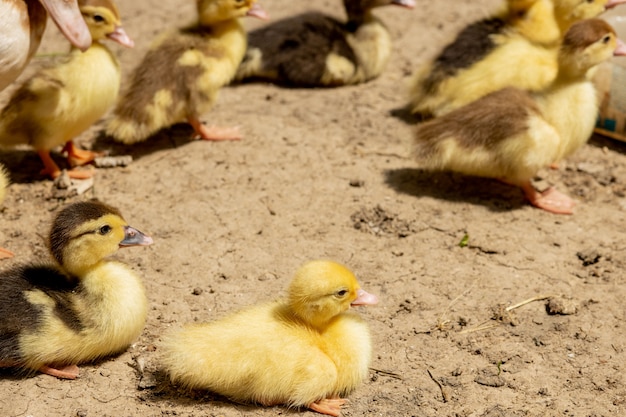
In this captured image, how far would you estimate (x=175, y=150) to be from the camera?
5.41m

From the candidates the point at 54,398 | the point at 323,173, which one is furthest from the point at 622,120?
the point at 54,398

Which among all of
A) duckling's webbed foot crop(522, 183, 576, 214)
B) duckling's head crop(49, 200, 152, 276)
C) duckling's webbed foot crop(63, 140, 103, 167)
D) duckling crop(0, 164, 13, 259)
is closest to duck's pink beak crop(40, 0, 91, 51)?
duckling crop(0, 164, 13, 259)

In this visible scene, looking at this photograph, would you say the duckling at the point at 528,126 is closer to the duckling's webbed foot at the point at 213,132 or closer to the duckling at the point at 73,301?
the duckling's webbed foot at the point at 213,132

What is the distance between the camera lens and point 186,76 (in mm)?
5219

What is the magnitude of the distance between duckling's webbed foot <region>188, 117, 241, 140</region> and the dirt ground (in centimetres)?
6

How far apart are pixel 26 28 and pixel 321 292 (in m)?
2.07

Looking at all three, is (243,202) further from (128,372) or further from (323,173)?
(128,372)

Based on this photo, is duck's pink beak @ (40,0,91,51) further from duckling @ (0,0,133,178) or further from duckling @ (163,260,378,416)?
duckling @ (163,260,378,416)

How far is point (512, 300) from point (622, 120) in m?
2.02

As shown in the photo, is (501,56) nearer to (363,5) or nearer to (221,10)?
(363,5)

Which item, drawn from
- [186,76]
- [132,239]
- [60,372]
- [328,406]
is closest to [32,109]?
[186,76]

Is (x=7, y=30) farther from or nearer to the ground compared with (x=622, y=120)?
farther from the ground

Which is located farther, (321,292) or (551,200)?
(551,200)

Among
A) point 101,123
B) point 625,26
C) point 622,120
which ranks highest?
point 625,26
